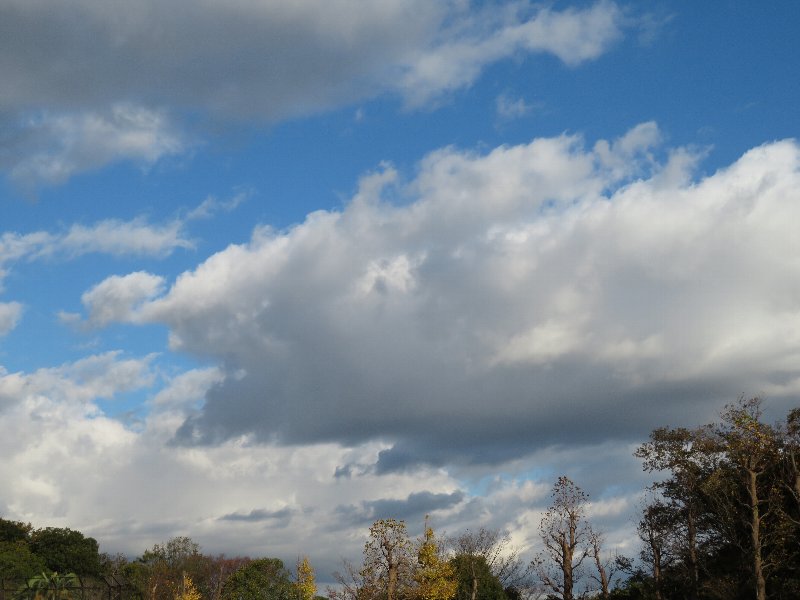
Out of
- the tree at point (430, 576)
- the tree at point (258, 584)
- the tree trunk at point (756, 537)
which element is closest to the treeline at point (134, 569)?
the tree at point (258, 584)

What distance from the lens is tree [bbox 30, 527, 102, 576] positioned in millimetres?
95938

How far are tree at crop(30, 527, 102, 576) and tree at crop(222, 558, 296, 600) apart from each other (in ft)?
57.2

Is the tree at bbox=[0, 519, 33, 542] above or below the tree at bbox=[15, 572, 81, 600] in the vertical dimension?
above

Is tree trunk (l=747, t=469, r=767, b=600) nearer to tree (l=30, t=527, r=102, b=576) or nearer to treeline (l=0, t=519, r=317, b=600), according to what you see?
treeline (l=0, t=519, r=317, b=600)

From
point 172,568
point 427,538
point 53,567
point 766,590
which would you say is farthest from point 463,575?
point 172,568

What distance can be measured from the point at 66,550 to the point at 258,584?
2490 centimetres

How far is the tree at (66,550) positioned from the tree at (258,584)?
17.4 m

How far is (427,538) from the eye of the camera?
53281 mm

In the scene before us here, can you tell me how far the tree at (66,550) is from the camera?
95.9 metres

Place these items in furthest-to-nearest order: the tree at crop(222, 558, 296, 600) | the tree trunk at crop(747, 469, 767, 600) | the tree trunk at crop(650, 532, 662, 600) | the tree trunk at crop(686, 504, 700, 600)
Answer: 1. the tree at crop(222, 558, 296, 600)
2. the tree trunk at crop(650, 532, 662, 600)
3. the tree trunk at crop(686, 504, 700, 600)
4. the tree trunk at crop(747, 469, 767, 600)

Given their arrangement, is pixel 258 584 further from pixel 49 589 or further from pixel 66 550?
pixel 49 589

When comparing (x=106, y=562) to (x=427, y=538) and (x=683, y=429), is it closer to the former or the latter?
(x=427, y=538)

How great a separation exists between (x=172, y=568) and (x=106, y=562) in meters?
10.6

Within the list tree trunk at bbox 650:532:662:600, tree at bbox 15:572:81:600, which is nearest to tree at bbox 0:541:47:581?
tree at bbox 15:572:81:600
